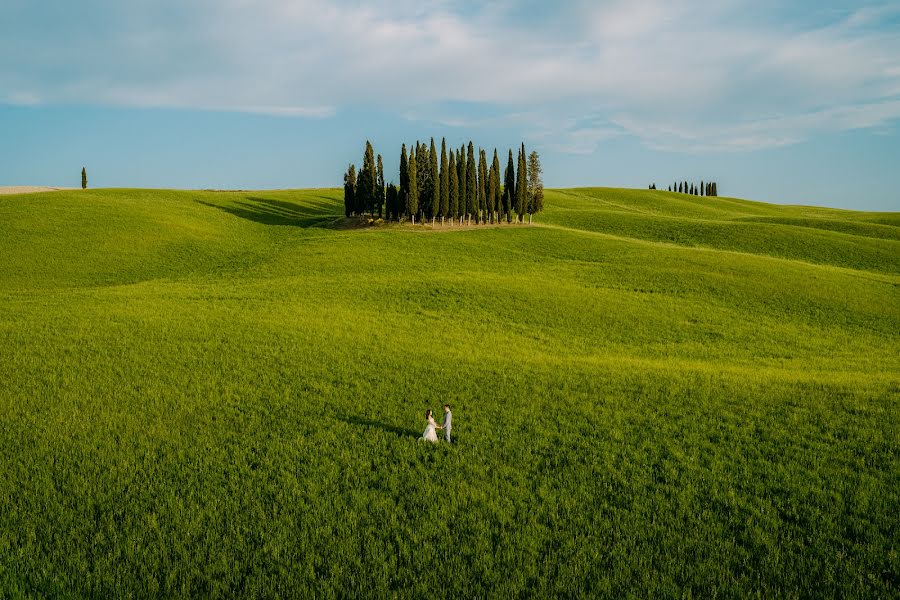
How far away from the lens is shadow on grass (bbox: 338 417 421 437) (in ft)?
56.6

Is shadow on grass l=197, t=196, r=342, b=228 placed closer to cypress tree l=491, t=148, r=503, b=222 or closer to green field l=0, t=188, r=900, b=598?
cypress tree l=491, t=148, r=503, b=222

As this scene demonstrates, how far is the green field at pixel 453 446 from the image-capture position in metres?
10.4

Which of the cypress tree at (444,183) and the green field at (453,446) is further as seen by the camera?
the cypress tree at (444,183)

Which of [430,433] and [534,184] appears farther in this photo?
[534,184]

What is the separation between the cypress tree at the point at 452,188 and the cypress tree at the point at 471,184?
6.86ft

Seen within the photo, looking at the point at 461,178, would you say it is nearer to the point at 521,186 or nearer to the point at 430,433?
the point at 521,186

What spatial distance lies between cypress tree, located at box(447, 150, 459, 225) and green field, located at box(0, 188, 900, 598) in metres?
37.7

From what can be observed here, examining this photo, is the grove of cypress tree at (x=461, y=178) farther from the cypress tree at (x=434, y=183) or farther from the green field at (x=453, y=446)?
the green field at (x=453, y=446)

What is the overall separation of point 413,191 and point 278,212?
31.5 meters

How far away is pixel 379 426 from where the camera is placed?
17.7m

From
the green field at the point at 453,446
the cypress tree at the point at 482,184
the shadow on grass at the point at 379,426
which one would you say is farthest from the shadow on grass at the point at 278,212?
the shadow on grass at the point at 379,426

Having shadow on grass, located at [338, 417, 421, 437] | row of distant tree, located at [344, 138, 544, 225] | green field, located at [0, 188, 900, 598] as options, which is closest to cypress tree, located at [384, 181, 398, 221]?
row of distant tree, located at [344, 138, 544, 225]

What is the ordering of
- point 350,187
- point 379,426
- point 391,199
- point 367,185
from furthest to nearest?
point 350,187 → point 367,185 → point 391,199 → point 379,426

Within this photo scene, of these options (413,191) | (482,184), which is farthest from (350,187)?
(482,184)
